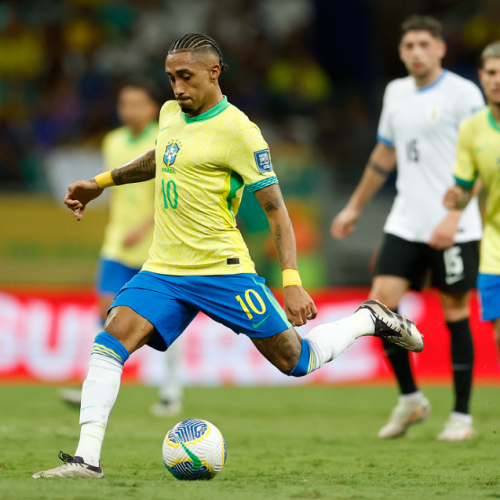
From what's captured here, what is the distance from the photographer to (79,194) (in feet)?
17.2

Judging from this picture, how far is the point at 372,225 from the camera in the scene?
547 inches

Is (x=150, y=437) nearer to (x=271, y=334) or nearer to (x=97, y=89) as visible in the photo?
(x=271, y=334)

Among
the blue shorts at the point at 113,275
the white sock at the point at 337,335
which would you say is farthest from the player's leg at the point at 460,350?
the blue shorts at the point at 113,275

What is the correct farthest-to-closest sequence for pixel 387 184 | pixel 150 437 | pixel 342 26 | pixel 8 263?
pixel 342 26
pixel 387 184
pixel 8 263
pixel 150 437

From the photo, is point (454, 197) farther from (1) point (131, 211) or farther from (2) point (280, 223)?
(1) point (131, 211)

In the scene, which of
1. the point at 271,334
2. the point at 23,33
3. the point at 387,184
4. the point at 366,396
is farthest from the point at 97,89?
the point at 271,334

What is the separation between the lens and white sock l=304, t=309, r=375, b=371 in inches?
206

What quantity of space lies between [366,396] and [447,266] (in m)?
3.95

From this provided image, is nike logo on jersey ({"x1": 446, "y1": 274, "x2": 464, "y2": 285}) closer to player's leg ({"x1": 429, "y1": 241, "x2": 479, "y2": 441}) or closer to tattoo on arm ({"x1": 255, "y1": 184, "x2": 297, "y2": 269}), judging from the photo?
player's leg ({"x1": 429, "y1": 241, "x2": 479, "y2": 441})

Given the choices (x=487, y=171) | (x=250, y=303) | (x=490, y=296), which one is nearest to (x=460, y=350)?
(x=490, y=296)

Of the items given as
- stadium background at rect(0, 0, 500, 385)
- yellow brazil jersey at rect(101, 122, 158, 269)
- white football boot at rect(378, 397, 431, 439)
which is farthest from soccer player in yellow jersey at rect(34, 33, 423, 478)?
stadium background at rect(0, 0, 500, 385)

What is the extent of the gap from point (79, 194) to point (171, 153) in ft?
2.06

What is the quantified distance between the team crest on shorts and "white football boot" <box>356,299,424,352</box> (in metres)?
1.43

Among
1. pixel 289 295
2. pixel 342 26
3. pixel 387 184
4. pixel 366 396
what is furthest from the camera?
pixel 342 26
